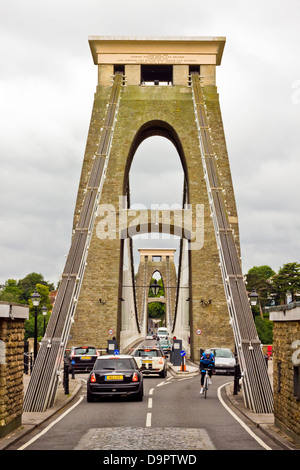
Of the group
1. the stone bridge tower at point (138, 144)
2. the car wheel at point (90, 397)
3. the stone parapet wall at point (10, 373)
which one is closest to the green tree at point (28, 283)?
the stone bridge tower at point (138, 144)

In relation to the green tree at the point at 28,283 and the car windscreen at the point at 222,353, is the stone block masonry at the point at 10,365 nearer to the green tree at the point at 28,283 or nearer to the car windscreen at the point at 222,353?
the car windscreen at the point at 222,353

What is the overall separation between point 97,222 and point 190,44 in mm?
15255

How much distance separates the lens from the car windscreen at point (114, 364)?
16641 mm

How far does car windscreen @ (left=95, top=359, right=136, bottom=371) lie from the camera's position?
1664cm

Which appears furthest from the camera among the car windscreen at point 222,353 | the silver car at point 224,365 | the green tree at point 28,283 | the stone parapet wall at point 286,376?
the green tree at point 28,283

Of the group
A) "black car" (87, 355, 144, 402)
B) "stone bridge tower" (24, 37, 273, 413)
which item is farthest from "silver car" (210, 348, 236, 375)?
"black car" (87, 355, 144, 402)

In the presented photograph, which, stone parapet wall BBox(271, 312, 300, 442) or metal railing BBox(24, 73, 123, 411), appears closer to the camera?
stone parapet wall BBox(271, 312, 300, 442)

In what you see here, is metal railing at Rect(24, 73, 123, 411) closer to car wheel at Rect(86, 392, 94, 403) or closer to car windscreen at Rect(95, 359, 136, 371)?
car wheel at Rect(86, 392, 94, 403)

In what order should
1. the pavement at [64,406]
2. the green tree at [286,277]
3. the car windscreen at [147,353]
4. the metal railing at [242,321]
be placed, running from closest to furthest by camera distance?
the pavement at [64,406]
the metal railing at [242,321]
the car windscreen at [147,353]
the green tree at [286,277]

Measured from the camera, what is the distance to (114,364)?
1677cm

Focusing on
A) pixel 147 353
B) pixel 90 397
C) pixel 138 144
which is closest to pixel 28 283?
pixel 138 144
